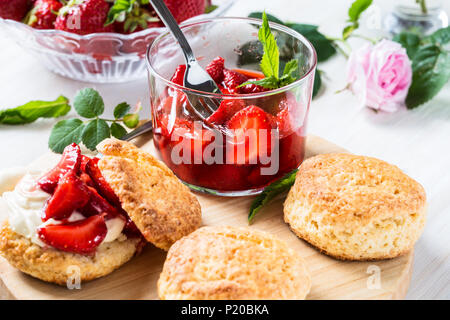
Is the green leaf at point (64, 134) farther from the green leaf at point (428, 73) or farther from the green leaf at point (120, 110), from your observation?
the green leaf at point (428, 73)

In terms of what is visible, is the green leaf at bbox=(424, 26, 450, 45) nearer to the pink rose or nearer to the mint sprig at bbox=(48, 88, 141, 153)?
the pink rose

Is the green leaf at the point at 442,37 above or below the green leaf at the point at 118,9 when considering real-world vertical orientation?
below

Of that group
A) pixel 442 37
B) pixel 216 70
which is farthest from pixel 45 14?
pixel 442 37

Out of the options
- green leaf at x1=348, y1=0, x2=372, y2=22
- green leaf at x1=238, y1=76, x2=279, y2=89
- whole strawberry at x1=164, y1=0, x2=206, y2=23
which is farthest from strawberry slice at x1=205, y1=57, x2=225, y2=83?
green leaf at x1=348, y1=0, x2=372, y2=22

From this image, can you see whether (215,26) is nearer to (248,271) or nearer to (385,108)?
(385,108)

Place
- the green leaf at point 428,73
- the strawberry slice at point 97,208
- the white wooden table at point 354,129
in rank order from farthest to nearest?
the green leaf at point 428,73
the white wooden table at point 354,129
the strawberry slice at point 97,208

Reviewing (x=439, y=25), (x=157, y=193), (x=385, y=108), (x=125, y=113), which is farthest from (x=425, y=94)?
(x=157, y=193)

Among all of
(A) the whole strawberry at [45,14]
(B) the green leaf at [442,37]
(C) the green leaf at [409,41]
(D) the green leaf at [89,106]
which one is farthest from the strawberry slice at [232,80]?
(B) the green leaf at [442,37]
